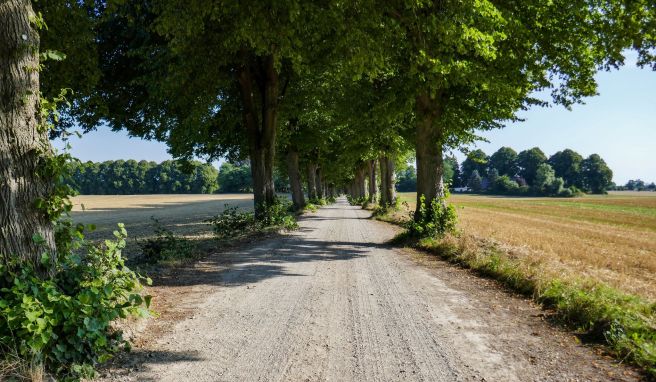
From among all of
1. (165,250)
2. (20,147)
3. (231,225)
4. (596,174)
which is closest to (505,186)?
(596,174)

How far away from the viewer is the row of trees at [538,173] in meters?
115

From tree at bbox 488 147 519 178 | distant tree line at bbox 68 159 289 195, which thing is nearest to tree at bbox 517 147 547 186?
tree at bbox 488 147 519 178

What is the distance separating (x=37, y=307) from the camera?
3.92 m

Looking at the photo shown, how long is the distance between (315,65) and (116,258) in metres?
13.3

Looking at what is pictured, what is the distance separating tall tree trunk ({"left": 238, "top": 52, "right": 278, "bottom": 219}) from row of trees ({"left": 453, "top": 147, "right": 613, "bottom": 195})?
307 ft

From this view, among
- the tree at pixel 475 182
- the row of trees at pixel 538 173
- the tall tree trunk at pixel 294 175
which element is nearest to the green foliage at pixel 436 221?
the tall tree trunk at pixel 294 175

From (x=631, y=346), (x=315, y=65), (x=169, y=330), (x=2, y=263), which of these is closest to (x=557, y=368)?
(x=631, y=346)

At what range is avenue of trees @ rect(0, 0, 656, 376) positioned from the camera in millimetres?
4570

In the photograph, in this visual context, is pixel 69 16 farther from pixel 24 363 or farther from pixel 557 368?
pixel 557 368

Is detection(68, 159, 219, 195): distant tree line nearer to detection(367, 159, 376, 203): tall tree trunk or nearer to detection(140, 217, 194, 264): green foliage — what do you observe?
detection(367, 159, 376, 203): tall tree trunk

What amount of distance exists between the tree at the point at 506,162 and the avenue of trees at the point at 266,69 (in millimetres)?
140367

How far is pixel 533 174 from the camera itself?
135 m

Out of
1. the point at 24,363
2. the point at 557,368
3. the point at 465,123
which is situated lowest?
the point at 557,368

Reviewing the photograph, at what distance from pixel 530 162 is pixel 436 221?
141m
